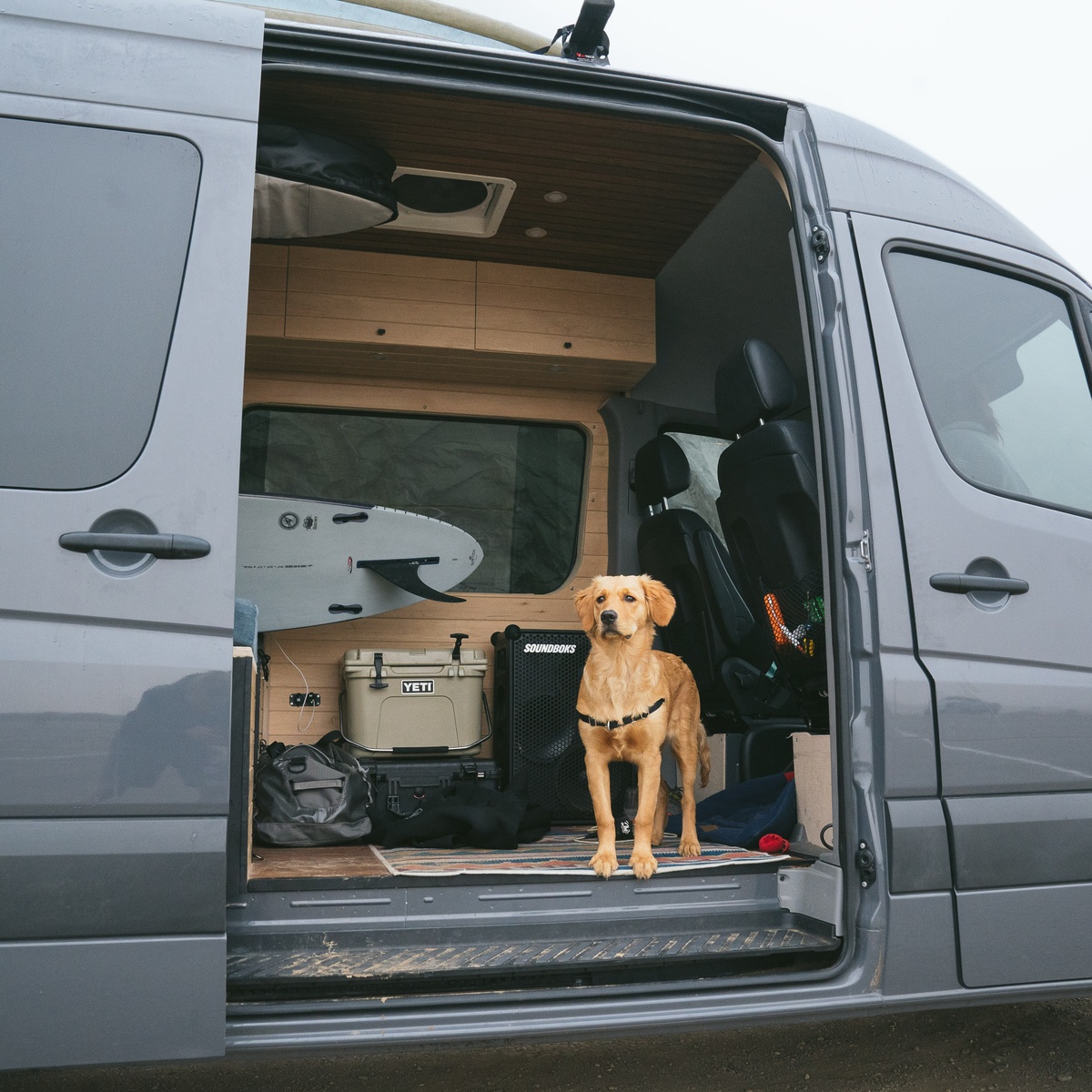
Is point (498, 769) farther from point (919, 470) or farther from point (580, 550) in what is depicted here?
point (919, 470)

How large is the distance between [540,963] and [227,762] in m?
0.83

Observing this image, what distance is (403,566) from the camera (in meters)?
4.03

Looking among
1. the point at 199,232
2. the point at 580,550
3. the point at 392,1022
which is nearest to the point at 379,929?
the point at 392,1022

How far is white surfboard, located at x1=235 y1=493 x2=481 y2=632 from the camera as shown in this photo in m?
3.87

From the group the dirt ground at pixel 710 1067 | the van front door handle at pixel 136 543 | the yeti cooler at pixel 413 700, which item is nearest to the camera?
the van front door handle at pixel 136 543

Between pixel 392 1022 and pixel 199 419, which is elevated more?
pixel 199 419

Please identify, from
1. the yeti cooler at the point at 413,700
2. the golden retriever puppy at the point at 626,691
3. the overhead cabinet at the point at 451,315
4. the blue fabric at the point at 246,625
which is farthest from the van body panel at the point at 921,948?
the overhead cabinet at the point at 451,315

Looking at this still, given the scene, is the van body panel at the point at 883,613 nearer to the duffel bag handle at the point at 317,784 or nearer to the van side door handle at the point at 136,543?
the van side door handle at the point at 136,543

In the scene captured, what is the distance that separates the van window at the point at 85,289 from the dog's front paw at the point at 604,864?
148cm

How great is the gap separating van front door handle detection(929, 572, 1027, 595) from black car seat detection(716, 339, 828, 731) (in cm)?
70

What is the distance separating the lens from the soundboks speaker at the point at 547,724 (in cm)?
396

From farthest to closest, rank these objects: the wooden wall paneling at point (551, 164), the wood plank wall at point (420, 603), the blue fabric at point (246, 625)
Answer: the wood plank wall at point (420, 603)
the wooden wall paneling at point (551, 164)
the blue fabric at point (246, 625)

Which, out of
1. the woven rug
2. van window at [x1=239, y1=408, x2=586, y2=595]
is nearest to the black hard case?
the woven rug

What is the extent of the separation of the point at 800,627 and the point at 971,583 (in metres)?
0.80
